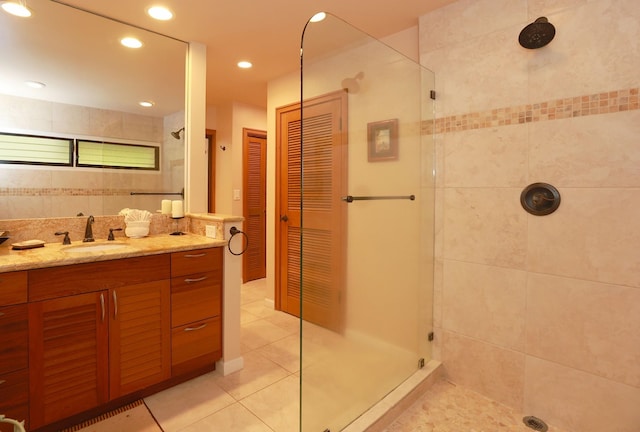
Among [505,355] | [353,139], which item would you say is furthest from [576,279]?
[353,139]

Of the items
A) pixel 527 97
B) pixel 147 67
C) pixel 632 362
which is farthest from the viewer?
pixel 147 67

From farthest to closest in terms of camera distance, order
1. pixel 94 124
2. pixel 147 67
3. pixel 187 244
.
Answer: pixel 147 67
pixel 94 124
pixel 187 244

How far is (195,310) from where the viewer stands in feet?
6.84

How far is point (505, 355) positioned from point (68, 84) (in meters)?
3.16

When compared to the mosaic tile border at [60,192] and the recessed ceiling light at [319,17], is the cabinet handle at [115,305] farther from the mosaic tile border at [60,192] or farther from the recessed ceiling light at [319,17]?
the recessed ceiling light at [319,17]

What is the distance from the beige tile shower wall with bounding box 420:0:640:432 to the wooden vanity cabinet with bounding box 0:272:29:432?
223 cm

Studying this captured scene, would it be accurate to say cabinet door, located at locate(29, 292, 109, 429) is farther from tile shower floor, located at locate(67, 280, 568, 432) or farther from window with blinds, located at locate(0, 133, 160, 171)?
window with blinds, located at locate(0, 133, 160, 171)

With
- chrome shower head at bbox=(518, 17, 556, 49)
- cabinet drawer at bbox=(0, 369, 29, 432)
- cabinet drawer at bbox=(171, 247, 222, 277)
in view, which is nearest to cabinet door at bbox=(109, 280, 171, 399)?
cabinet drawer at bbox=(171, 247, 222, 277)

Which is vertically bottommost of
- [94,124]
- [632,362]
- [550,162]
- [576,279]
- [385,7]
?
[632,362]

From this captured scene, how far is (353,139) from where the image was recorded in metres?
1.62

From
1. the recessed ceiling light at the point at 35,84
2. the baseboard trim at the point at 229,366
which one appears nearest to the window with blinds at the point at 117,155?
the recessed ceiling light at the point at 35,84

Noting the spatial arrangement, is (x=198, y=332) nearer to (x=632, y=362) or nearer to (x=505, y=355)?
(x=505, y=355)

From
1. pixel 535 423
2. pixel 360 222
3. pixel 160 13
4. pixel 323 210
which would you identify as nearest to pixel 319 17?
pixel 323 210

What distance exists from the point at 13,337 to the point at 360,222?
5.44 ft
